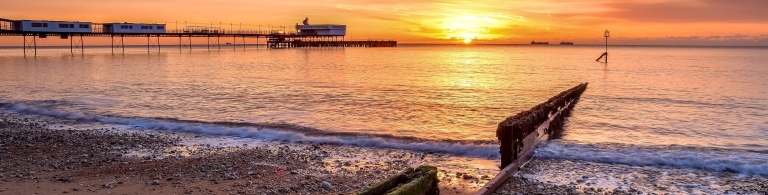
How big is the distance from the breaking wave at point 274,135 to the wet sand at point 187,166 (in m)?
0.59

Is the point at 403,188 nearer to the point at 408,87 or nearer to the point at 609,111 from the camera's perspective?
the point at 609,111

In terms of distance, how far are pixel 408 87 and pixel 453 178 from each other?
71.1 feet

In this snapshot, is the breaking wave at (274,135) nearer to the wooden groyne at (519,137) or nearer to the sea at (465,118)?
the sea at (465,118)

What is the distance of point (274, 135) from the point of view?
47.9 ft

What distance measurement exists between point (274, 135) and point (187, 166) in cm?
449

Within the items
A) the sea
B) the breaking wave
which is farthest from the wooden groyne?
the breaking wave

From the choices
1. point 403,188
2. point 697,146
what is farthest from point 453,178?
point 697,146

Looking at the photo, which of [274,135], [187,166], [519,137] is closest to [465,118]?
[274,135]

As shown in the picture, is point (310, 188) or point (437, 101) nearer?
point (310, 188)

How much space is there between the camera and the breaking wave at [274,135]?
1261 cm

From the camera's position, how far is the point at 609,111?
68.9 ft

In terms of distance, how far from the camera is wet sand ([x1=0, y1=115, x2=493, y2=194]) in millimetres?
8695

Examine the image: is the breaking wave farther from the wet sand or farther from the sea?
the wet sand

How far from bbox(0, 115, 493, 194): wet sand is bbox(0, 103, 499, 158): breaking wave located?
0.59 meters
